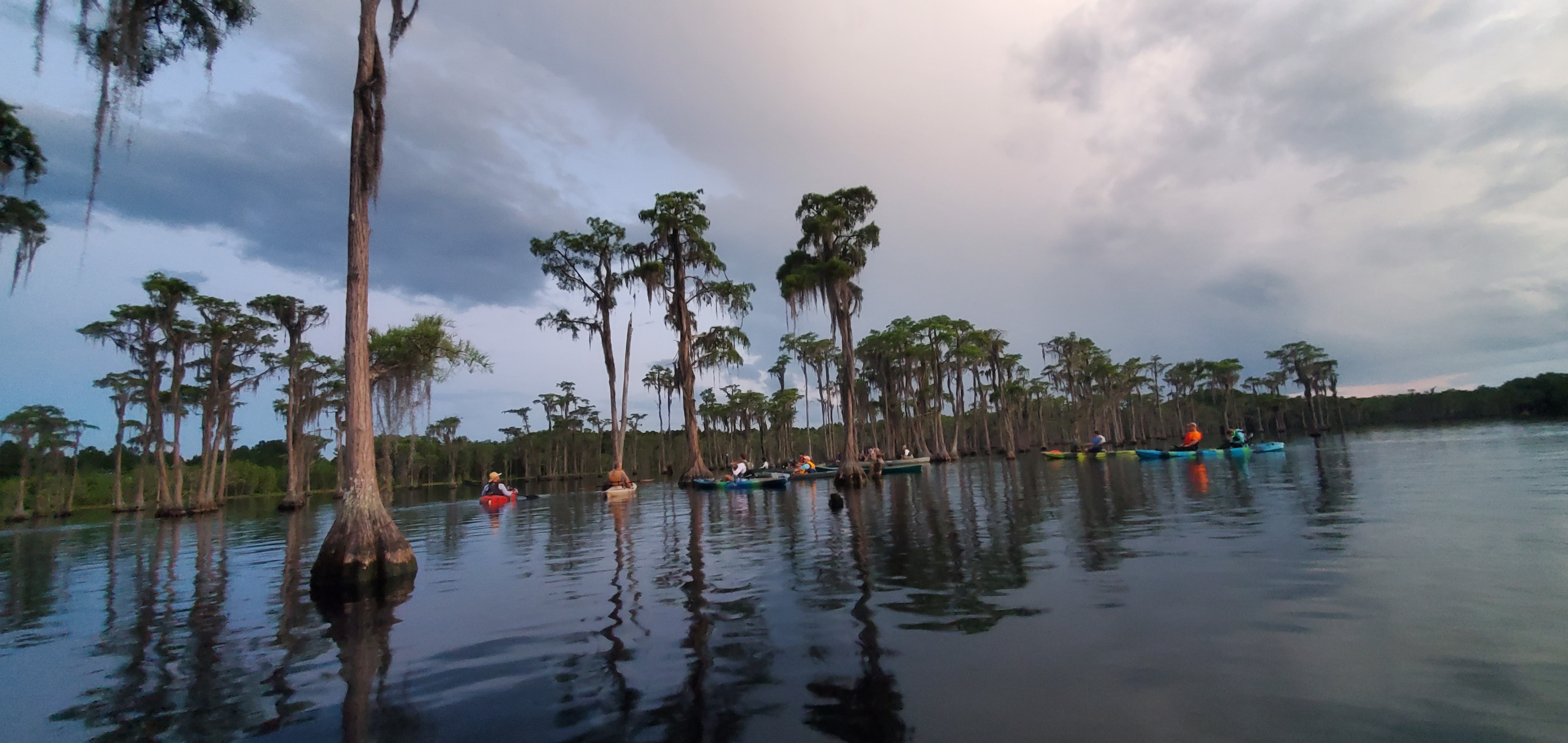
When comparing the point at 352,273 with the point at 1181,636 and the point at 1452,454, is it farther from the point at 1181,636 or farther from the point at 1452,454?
the point at 1452,454

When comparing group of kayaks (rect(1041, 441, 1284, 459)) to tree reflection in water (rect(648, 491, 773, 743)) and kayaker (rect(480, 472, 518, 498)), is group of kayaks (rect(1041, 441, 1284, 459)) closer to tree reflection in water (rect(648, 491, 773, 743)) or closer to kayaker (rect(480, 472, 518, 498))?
tree reflection in water (rect(648, 491, 773, 743))

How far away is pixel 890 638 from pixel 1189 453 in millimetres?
37515

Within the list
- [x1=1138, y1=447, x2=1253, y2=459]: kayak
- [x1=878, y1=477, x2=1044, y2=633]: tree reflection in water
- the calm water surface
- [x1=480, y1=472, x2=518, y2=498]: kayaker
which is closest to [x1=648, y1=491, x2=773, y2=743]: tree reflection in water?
the calm water surface

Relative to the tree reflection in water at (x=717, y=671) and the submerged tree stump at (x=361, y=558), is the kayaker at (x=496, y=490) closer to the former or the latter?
the submerged tree stump at (x=361, y=558)

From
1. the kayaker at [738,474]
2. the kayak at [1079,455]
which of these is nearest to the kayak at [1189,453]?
the kayak at [1079,455]

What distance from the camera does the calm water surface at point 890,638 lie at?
4.17 meters

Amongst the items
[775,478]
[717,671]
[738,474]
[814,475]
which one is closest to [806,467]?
[814,475]

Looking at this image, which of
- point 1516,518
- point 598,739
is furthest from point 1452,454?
point 598,739

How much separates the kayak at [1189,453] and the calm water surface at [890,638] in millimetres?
21055

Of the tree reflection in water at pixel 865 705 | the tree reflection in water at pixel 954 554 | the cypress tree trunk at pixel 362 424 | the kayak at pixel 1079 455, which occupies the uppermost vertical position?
the cypress tree trunk at pixel 362 424

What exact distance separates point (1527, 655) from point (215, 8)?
2043 cm

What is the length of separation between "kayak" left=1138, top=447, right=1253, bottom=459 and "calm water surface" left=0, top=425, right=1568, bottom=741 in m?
21.1

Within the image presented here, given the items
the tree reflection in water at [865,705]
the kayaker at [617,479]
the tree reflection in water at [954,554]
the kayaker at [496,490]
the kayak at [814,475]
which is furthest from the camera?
the kayak at [814,475]

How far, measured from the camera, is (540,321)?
37500 millimetres
